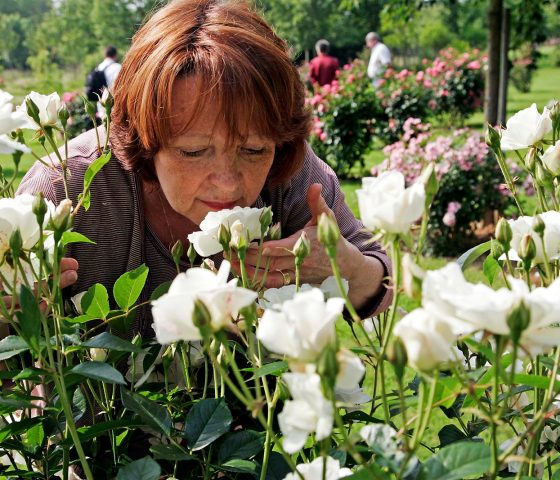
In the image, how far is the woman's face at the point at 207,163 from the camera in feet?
4.47

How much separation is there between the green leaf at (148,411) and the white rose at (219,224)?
20cm

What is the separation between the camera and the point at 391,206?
2.24 ft

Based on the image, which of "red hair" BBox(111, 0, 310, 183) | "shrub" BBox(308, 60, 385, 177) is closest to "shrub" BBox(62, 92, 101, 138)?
"shrub" BBox(308, 60, 385, 177)

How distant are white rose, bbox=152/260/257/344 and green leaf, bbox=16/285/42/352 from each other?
0.60 ft

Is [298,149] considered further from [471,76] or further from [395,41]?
[395,41]

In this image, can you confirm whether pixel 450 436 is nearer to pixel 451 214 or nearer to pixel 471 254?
pixel 471 254

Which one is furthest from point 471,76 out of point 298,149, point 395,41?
point 395,41

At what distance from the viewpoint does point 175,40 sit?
4.68 feet

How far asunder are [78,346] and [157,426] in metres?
0.12

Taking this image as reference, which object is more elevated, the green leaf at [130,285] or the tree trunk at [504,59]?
the green leaf at [130,285]

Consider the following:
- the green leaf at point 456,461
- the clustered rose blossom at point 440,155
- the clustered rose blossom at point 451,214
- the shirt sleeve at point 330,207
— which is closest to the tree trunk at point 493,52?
the clustered rose blossom at point 440,155

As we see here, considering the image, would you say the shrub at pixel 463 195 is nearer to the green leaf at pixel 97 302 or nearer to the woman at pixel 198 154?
the woman at pixel 198 154

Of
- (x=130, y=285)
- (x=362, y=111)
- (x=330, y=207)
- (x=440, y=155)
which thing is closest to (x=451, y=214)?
(x=440, y=155)

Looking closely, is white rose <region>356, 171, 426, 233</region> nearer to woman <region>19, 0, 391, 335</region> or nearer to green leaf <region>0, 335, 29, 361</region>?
green leaf <region>0, 335, 29, 361</region>
